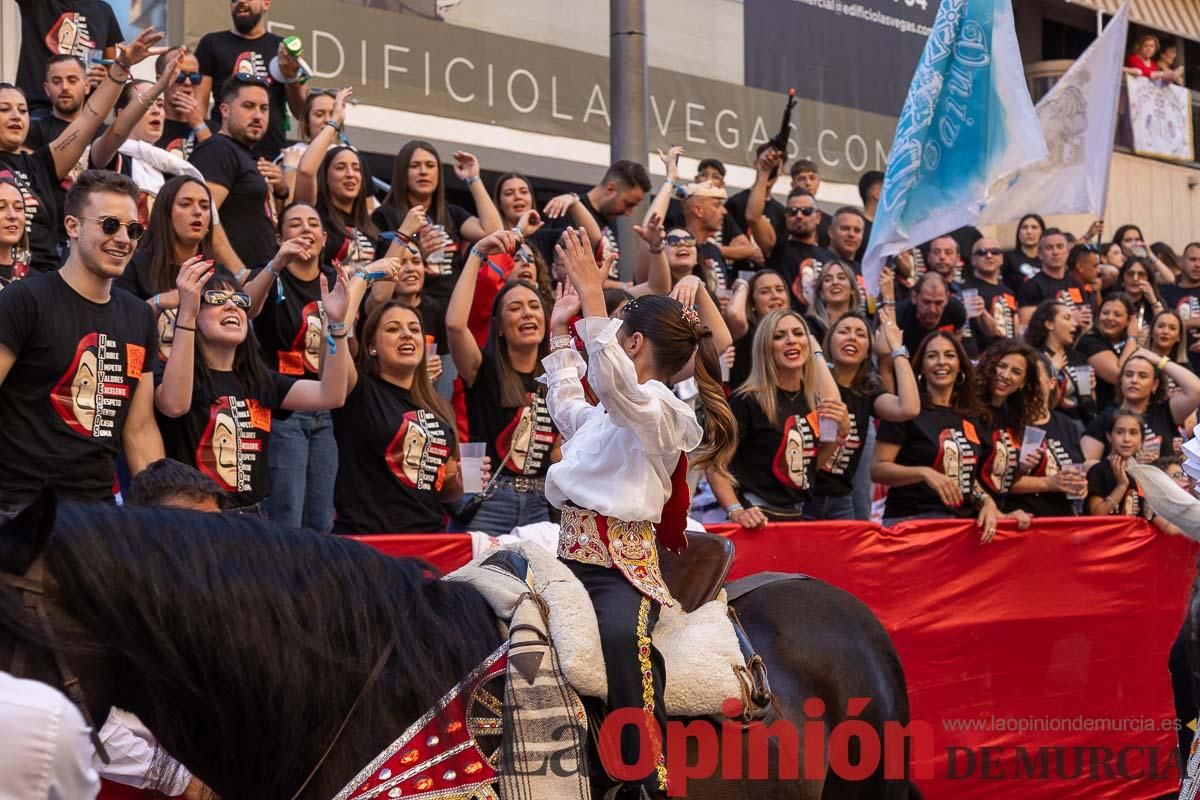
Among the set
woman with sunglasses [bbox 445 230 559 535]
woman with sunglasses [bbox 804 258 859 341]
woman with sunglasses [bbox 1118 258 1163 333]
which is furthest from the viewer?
woman with sunglasses [bbox 1118 258 1163 333]

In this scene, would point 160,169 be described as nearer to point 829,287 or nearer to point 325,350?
point 325,350

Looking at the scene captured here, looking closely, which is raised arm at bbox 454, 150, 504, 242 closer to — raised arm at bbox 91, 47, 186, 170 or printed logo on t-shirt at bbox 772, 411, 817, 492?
raised arm at bbox 91, 47, 186, 170

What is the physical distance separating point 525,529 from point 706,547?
1616 mm

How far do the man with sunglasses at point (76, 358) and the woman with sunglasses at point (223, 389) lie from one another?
258 mm

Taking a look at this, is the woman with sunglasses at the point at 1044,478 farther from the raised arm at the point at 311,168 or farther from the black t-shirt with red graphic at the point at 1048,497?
the raised arm at the point at 311,168

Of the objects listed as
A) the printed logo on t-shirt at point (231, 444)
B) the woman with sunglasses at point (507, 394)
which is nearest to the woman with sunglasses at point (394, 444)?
the woman with sunglasses at point (507, 394)

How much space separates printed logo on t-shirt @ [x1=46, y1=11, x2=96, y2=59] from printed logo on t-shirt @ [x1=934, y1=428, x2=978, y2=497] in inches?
219

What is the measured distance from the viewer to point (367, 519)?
692 centimetres

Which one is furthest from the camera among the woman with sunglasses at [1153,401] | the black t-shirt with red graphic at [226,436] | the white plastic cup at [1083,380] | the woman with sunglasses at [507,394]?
the white plastic cup at [1083,380]

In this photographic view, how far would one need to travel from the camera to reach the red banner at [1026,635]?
7453 mm

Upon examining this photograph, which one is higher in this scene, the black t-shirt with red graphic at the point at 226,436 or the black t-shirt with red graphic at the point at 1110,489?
the black t-shirt with red graphic at the point at 226,436

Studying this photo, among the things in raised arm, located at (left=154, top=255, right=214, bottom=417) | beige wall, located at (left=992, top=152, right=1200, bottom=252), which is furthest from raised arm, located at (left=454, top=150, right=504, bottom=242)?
beige wall, located at (left=992, top=152, right=1200, bottom=252)

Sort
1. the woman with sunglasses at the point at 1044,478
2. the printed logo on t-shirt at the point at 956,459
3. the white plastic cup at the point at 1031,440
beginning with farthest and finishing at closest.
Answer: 1. the woman with sunglasses at the point at 1044,478
2. the white plastic cup at the point at 1031,440
3. the printed logo on t-shirt at the point at 956,459

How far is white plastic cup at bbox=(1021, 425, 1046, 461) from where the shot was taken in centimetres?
902
